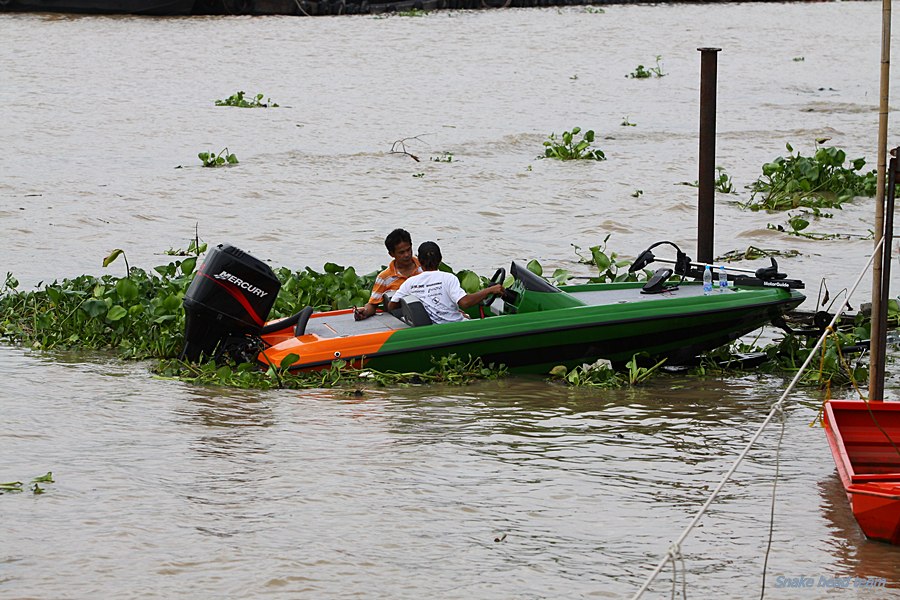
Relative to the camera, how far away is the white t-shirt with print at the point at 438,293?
8.50 m

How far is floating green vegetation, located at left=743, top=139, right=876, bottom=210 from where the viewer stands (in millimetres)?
14641

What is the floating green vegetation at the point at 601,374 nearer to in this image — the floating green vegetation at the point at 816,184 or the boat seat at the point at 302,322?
the boat seat at the point at 302,322

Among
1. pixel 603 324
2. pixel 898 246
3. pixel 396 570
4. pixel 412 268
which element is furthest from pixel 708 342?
pixel 898 246

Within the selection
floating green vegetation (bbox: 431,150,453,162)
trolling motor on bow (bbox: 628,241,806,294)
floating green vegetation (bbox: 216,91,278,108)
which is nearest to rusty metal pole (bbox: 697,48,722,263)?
trolling motor on bow (bbox: 628,241,806,294)

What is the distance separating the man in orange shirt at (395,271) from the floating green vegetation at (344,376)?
0.69 meters

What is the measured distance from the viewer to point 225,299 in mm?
8141

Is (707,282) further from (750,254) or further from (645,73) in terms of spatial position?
(645,73)

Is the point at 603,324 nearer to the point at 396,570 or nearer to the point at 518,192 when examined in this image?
the point at 396,570

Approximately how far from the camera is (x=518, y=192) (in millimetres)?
15773

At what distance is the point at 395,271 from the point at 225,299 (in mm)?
1407

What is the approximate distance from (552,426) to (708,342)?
1539mm

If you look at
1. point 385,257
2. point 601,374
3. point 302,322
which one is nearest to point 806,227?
point 385,257

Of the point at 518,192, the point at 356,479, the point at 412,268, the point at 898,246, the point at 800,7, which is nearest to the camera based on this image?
the point at 356,479

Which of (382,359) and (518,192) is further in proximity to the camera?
(518,192)
